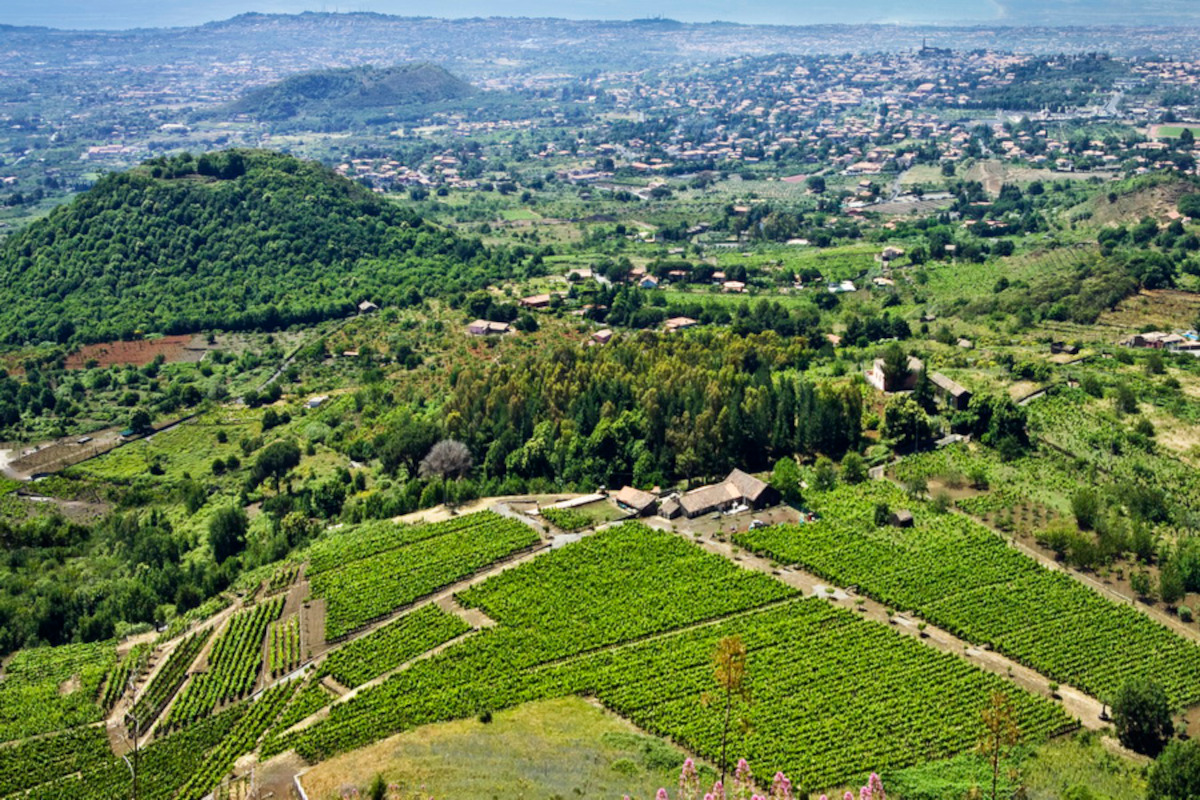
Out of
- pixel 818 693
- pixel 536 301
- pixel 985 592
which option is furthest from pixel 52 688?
pixel 536 301

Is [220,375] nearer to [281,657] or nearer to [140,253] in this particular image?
[140,253]

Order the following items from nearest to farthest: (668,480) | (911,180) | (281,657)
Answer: (281,657) < (668,480) < (911,180)

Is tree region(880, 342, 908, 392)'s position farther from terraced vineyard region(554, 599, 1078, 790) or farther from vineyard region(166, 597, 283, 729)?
vineyard region(166, 597, 283, 729)

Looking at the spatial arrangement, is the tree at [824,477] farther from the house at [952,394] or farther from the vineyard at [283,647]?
the vineyard at [283,647]

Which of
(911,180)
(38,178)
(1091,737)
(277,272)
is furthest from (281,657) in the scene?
(38,178)

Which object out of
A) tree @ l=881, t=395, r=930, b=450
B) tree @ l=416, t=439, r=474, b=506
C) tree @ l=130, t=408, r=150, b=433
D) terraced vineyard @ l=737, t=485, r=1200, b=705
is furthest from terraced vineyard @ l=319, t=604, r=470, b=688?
tree @ l=130, t=408, r=150, b=433
